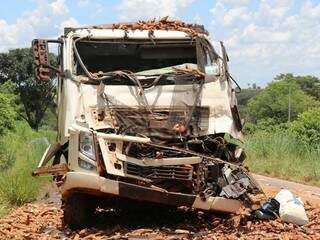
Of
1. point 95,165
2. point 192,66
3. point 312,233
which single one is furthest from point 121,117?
point 312,233

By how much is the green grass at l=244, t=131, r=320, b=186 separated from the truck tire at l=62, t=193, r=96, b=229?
7.11 m

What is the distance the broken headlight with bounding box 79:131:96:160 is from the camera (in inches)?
273

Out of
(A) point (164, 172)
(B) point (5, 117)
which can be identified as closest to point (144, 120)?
(A) point (164, 172)

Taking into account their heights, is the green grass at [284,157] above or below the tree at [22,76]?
below

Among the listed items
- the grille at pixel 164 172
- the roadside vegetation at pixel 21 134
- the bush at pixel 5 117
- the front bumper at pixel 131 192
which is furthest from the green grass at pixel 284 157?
the bush at pixel 5 117

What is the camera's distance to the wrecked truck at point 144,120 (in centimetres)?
695

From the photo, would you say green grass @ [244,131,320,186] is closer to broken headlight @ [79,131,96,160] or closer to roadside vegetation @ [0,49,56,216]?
roadside vegetation @ [0,49,56,216]

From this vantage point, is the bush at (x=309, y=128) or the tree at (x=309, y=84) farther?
the tree at (x=309, y=84)

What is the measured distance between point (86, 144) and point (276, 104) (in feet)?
124

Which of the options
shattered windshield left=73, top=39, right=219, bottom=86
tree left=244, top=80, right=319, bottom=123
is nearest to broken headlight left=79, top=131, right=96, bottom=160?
shattered windshield left=73, top=39, right=219, bottom=86

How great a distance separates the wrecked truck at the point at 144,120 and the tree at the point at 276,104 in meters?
33.5

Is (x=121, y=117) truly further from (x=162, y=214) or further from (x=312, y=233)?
(x=312, y=233)

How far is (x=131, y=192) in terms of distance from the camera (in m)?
6.83

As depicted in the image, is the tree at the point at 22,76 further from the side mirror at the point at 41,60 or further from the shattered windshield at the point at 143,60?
the side mirror at the point at 41,60
